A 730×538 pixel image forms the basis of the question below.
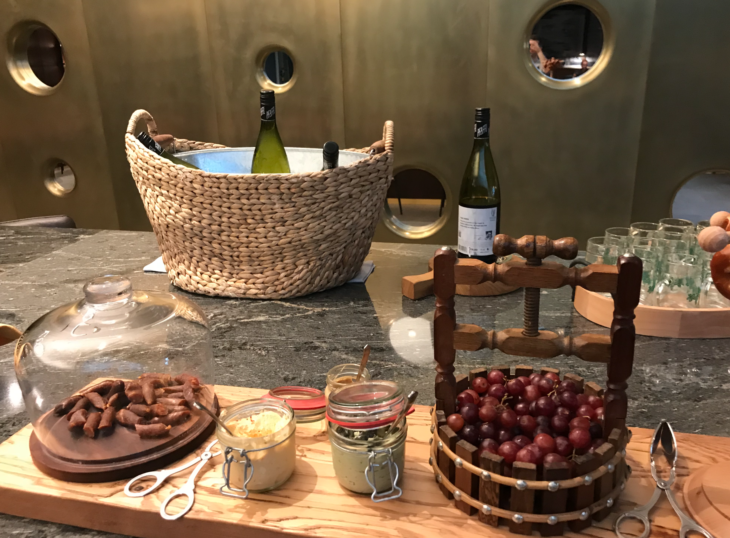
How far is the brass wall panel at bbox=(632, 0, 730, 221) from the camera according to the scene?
7.01 feet

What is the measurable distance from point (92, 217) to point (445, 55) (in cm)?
202

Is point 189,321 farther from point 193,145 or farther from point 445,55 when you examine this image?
point 445,55

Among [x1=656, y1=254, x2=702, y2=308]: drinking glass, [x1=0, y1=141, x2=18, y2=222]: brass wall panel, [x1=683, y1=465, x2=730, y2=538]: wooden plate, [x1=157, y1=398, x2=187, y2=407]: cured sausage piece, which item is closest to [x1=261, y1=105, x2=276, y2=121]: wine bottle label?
[x1=157, y1=398, x2=187, y2=407]: cured sausage piece

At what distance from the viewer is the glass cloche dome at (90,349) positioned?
0.68 m

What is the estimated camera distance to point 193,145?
1.40 meters

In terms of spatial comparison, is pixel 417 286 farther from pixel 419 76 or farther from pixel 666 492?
pixel 419 76

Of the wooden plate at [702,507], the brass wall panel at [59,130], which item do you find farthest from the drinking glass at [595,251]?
the brass wall panel at [59,130]

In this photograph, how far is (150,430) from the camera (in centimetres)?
64

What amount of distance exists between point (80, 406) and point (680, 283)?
2.97 ft

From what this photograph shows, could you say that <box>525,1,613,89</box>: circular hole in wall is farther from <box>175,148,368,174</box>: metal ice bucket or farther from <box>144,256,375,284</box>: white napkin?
<box>144,256,375,284</box>: white napkin

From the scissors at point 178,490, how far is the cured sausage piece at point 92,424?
80mm

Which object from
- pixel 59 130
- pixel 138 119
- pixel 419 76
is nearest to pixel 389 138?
pixel 138 119

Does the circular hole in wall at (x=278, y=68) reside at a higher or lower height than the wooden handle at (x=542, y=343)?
higher

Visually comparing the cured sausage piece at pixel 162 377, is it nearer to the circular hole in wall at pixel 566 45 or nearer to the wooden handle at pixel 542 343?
the wooden handle at pixel 542 343
